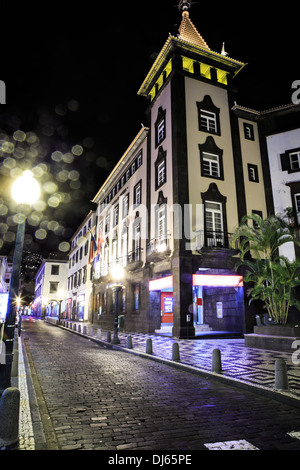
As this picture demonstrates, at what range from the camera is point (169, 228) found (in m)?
19.8

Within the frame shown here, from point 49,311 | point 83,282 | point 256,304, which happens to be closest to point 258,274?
point 256,304

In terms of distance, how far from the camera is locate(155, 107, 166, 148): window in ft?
73.8

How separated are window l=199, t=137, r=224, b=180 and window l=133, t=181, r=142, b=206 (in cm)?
731

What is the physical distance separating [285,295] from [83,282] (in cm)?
3513

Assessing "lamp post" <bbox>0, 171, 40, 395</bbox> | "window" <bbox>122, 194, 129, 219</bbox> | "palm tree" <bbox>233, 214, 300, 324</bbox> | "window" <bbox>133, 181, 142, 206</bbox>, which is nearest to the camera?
"lamp post" <bbox>0, 171, 40, 395</bbox>

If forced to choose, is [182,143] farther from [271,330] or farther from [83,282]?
[83,282]

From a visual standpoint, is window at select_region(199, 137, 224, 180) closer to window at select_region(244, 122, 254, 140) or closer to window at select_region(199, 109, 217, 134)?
window at select_region(199, 109, 217, 134)

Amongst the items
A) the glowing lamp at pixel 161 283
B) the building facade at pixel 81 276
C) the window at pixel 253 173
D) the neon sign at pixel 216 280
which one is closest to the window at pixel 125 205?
the building facade at pixel 81 276

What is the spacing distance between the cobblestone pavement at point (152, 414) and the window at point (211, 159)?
15.5m

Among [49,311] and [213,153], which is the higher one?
[213,153]

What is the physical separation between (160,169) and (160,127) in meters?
3.52

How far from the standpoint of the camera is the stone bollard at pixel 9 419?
3.57 meters

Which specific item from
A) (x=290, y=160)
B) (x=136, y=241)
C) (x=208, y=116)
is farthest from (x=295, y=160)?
(x=136, y=241)

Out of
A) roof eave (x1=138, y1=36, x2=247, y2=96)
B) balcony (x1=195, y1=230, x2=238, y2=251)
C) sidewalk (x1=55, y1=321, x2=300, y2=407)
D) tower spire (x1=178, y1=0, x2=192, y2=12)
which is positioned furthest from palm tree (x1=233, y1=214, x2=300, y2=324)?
tower spire (x1=178, y1=0, x2=192, y2=12)
